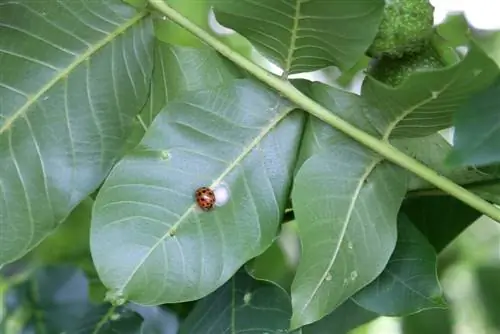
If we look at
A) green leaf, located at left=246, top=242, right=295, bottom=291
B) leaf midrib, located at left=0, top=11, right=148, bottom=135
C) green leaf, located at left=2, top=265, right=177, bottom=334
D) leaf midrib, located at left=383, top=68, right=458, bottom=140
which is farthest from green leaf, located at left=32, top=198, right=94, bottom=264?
leaf midrib, located at left=383, top=68, right=458, bottom=140

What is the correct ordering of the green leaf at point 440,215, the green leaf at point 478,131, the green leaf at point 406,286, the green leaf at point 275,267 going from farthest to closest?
1. the green leaf at point 275,267
2. the green leaf at point 440,215
3. the green leaf at point 406,286
4. the green leaf at point 478,131

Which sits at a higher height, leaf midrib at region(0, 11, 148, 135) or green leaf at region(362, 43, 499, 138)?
leaf midrib at region(0, 11, 148, 135)

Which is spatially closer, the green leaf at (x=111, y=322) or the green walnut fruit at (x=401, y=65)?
the green walnut fruit at (x=401, y=65)

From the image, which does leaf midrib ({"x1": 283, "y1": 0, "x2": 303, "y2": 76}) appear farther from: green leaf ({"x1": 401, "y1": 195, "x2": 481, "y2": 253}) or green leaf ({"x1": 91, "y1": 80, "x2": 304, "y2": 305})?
green leaf ({"x1": 401, "y1": 195, "x2": 481, "y2": 253})

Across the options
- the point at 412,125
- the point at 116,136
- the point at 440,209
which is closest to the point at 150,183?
the point at 116,136

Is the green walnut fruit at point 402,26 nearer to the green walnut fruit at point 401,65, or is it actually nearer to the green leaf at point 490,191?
the green walnut fruit at point 401,65

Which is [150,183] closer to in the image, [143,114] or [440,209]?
[143,114]

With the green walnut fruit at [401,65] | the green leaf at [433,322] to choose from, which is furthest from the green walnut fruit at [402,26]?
the green leaf at [433,322]
